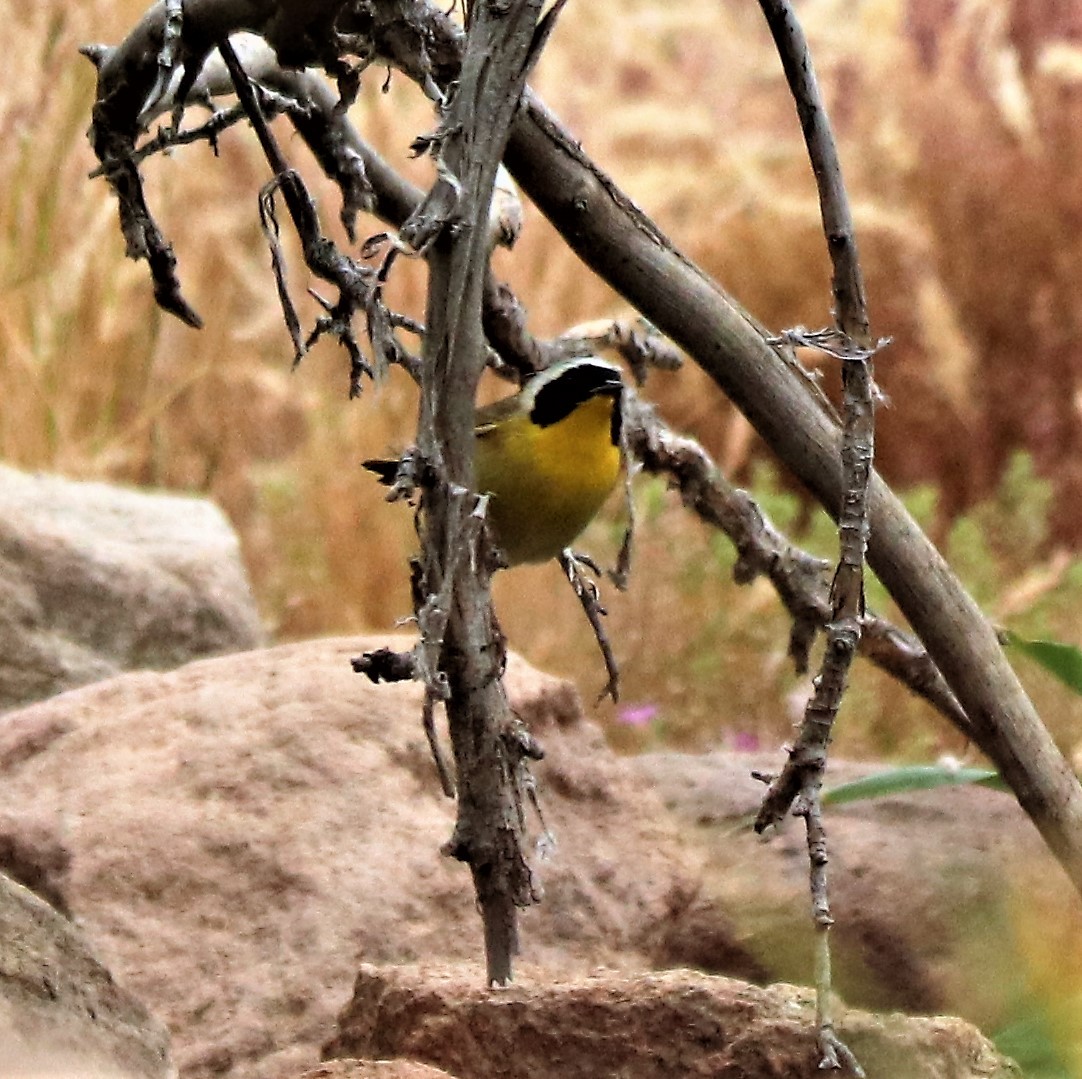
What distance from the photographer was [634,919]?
1.98m

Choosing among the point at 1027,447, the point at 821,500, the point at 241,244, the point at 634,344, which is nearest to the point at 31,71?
the point at 241,244

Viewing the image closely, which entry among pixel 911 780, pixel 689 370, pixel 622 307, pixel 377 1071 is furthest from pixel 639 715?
pixel 689 370

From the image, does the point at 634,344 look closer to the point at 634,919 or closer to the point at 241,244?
the point at 634,919

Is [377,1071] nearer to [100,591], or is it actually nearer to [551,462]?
[551,462]

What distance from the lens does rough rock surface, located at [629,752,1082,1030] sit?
1934 mm

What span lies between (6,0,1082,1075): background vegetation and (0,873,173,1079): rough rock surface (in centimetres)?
60

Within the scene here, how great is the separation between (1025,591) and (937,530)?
2209 mm

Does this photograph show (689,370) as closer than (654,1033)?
No

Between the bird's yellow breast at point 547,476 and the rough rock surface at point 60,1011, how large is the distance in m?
0.90

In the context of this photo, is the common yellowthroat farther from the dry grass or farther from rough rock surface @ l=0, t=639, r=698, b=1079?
the dry grass

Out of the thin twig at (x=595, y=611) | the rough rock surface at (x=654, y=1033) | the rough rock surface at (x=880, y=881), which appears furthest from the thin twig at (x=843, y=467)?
the rough rock surface at (x=880, y=881)

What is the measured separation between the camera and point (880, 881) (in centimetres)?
207

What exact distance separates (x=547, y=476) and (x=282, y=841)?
0.54 m

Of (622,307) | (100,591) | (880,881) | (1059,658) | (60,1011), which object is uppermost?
(622,307)
